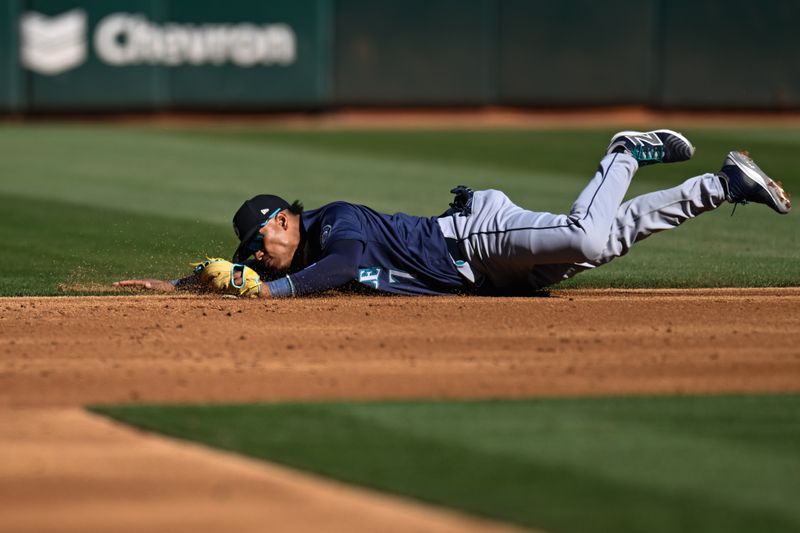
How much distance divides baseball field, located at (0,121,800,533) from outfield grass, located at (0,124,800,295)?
0.23 feet

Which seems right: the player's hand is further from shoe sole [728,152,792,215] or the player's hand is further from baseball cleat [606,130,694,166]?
shoe sole [728,152,792,215]

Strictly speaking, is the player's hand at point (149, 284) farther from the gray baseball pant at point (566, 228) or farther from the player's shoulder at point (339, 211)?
the gray baseball pant at point (566, 228)

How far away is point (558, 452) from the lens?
3953 mm

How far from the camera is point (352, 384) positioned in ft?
15.9

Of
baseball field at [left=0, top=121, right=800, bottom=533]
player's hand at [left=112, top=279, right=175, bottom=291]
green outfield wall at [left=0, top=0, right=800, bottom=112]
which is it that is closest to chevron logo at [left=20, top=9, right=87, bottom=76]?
green outfield wall at [left=0, top=0, right=800, bottom=112]

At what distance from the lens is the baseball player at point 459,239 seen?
648cm

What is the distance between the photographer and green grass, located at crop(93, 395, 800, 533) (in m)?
3.45

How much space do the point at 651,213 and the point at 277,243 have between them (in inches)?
73.5

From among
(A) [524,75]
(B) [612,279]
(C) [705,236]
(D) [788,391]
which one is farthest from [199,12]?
(D) [788,391]

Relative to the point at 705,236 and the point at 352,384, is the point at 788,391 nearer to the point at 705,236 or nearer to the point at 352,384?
the point at 352,384

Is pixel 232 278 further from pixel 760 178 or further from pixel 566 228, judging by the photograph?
pixel 760 178

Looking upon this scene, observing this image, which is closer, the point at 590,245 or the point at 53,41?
the point at 590,245

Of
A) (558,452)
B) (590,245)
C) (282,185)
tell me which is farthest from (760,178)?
(282,185)

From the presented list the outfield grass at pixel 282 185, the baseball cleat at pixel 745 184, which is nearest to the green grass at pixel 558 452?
the baseball cleat at pixel 745 184
